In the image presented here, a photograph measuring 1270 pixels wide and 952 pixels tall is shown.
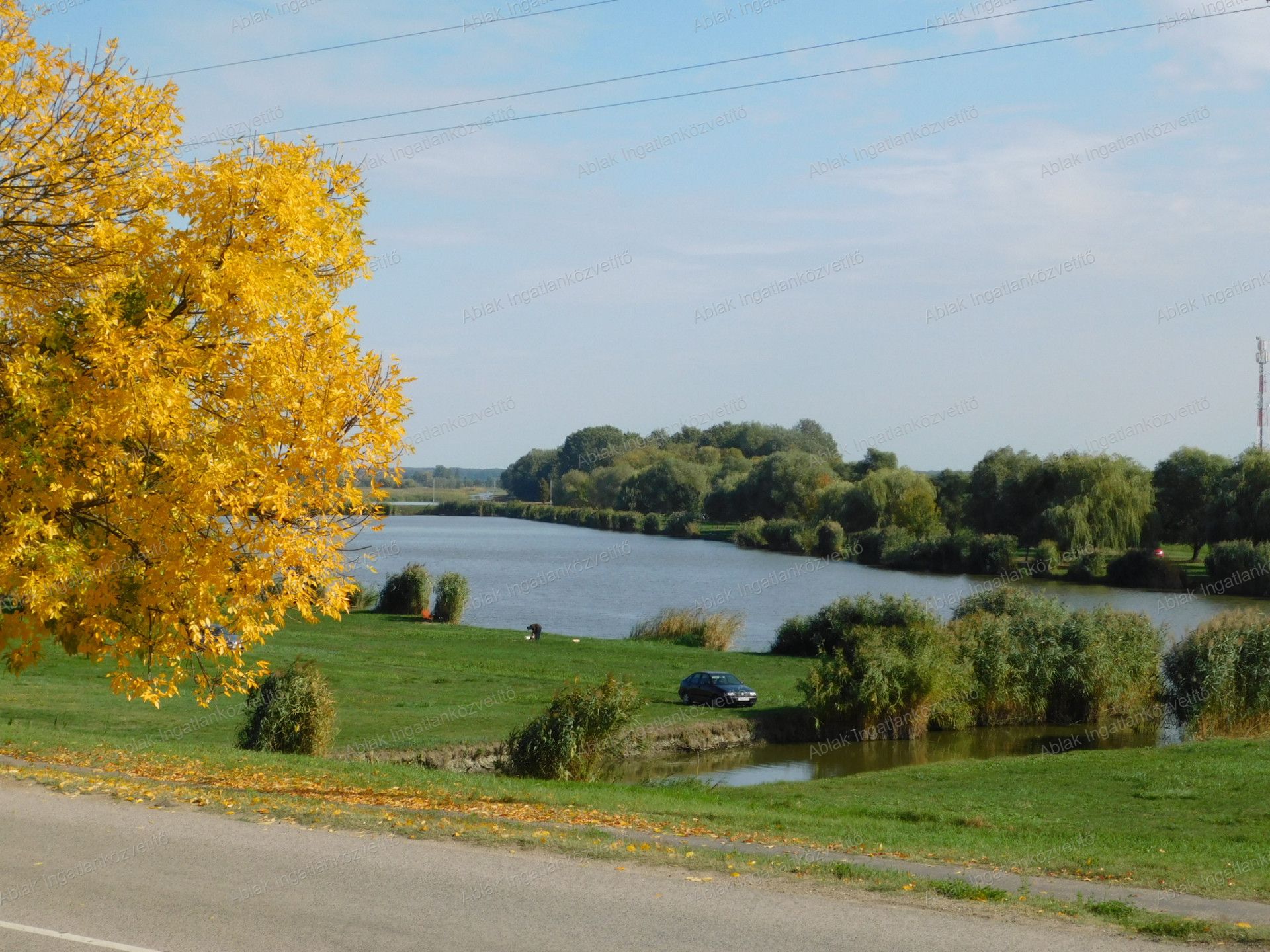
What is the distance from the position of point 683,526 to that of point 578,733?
110175 mm

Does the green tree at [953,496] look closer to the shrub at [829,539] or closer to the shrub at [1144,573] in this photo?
the shrub at [829,539]

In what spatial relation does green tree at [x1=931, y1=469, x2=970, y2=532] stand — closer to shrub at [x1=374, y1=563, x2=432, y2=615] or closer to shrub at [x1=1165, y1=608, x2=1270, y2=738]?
shrub at [x1=374, y1=563, x2=432, y2=615]

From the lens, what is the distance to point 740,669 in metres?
44.0

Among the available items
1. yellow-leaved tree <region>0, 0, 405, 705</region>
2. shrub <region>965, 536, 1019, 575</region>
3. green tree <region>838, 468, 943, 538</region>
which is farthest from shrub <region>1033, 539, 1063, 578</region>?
yellow-leaved tree <region>0, 0, 405, 705</region>

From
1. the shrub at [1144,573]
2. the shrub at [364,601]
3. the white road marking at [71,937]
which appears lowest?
the white road marking at [71,937]

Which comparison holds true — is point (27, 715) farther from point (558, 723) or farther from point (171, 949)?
point (171, 949)

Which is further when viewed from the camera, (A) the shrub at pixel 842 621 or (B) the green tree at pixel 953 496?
(B) the green tree at pixel 953 496

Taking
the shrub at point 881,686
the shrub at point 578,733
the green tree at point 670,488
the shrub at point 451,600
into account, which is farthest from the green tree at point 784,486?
the shrub at point 578,733

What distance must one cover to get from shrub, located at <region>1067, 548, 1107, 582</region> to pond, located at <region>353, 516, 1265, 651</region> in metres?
2.26

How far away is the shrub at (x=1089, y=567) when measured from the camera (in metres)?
73.3

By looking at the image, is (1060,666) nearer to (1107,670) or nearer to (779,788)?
(1107,670)

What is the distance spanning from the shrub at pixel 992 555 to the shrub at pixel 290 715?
6339cm

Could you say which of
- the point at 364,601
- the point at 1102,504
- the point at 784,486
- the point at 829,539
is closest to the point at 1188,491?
the point at 1102,504

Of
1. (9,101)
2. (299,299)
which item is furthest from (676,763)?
(9,101)
